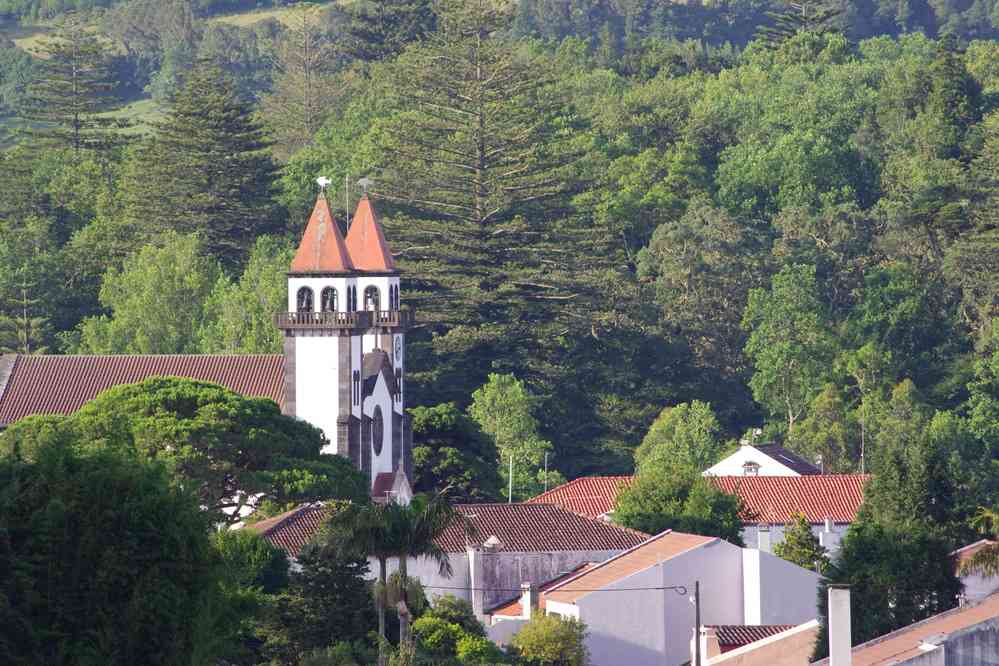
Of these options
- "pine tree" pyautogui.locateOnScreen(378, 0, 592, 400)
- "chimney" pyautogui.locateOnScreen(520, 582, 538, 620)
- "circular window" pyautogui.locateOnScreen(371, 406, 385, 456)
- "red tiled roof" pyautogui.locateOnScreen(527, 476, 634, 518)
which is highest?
"pine tree" pyautogui.locateOnScreen(378, 0, 592, 400)

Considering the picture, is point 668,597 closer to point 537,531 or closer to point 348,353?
point 537,531

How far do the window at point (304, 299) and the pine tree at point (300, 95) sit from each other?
5039 cm

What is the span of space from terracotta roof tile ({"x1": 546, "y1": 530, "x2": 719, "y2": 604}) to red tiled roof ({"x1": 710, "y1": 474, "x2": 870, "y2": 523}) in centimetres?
1432

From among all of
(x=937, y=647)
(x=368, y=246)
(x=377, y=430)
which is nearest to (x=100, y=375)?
(x=377, y=430)

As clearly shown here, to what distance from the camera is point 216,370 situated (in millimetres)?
80688

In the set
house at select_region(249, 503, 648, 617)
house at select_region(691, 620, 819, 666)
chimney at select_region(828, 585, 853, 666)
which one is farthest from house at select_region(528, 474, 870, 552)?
chimney at select_region(828, 585, 853, 666)

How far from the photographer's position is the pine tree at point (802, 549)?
2778 inches

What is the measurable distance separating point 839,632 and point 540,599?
784 inches

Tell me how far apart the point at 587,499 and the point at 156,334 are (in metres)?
23.2

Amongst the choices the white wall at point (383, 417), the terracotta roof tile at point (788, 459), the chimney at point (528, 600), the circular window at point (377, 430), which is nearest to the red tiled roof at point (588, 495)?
the white wall at point (383, 417)

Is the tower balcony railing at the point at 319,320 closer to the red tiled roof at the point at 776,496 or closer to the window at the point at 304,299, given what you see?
the window at the point at 304,299

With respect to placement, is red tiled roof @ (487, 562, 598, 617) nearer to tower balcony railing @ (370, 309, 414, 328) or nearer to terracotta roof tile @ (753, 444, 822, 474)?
tower balcony railing @ (370, 309, 414, 328)

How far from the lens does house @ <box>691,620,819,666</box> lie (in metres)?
52.7

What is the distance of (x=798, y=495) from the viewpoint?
84688 millimetres
